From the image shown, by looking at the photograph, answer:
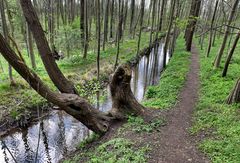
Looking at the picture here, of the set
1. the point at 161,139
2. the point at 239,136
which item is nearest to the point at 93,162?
the point at 161,139

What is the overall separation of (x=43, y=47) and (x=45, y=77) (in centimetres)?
846

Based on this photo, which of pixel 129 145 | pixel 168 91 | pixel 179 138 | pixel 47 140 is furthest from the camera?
pixel 168 91

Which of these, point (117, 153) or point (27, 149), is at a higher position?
point (117, 153)

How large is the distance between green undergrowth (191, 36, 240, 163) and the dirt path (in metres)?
0.31

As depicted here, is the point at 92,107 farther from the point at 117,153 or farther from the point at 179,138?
the point at 179,138

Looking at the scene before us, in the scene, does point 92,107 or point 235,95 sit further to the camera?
point 235,95

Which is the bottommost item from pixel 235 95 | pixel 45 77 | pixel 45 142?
pixel 45 142

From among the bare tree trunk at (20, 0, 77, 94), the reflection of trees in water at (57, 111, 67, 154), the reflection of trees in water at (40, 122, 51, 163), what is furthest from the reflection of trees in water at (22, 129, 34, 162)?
the bare tree trunk at (20, 0, 77, 94)

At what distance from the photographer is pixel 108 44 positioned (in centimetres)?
2881

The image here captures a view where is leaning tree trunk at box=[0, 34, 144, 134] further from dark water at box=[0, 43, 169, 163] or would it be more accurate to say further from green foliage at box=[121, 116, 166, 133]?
dark water at box=[0, 43, 169, 163]

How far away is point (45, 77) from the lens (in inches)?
553

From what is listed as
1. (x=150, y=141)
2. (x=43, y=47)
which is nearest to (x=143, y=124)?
(x=150, y=141)

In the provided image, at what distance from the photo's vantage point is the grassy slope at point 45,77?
421 inches

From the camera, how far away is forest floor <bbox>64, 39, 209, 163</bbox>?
644 centimetres
